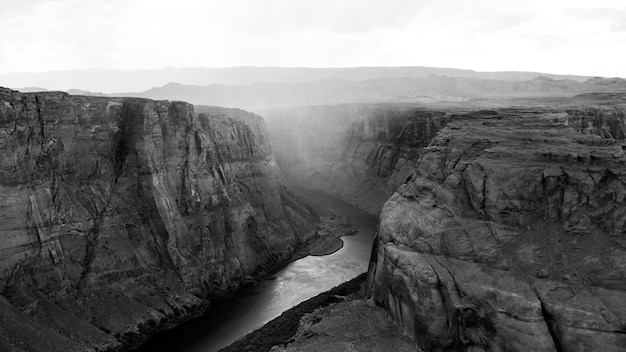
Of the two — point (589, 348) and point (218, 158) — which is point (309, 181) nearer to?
point (218, 158)

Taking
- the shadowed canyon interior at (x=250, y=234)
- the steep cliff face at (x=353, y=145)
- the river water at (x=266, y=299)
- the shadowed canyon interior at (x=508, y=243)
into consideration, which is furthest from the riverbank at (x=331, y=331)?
the steep cliff face at (x=353, y=145)

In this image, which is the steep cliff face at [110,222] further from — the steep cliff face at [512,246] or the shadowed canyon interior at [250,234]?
the steep cliff face at [512,246]

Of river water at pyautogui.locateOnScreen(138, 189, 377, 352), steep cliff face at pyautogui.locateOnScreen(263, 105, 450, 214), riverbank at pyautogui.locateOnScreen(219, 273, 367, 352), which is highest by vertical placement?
steep cliff face at pyautogui.locateOnScreen(263, 105, 450, 214)

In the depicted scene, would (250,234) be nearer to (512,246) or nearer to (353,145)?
(512,246)

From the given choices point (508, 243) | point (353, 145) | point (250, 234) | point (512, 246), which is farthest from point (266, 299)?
point (353, 145)

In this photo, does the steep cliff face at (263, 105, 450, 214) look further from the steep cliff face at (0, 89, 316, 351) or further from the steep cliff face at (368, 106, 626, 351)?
the steep cliff face at (368, 106, 626, 351)

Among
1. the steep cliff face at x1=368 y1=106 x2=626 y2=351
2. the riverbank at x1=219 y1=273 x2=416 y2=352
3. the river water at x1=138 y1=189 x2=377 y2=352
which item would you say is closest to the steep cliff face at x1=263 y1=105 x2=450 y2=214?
the river water at x1=138 y1=189 x2=377 y2=352
